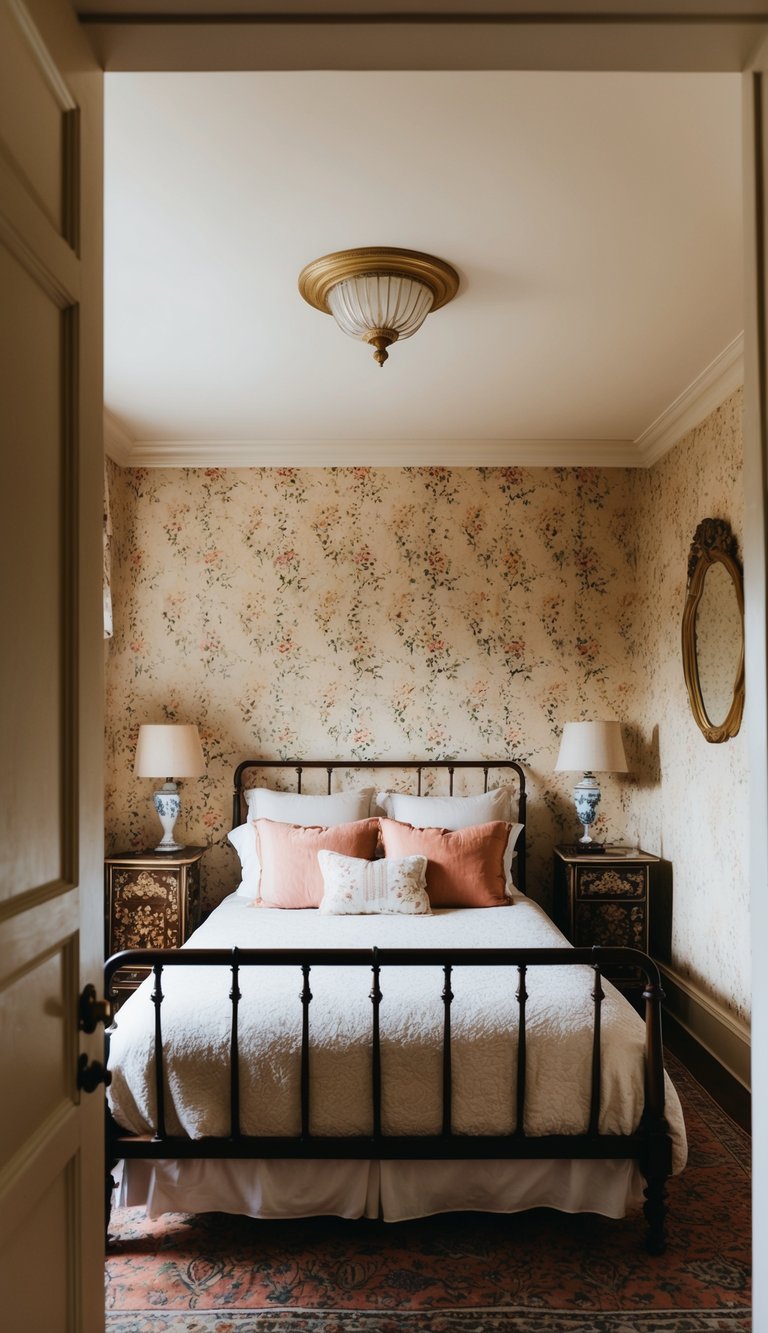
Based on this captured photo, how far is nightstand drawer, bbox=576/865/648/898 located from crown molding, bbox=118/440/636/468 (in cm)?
200

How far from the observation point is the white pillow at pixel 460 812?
4.37m

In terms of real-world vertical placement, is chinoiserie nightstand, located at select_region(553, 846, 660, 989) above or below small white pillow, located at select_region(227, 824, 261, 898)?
below

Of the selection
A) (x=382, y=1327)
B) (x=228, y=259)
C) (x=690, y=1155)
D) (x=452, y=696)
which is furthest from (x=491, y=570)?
(x=382, y=1327)

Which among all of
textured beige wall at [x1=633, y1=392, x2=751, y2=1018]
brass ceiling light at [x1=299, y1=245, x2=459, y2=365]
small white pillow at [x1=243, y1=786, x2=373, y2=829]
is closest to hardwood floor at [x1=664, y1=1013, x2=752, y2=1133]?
textured beige wall at [x1=633, y1=392, x2=751, y2=1018]

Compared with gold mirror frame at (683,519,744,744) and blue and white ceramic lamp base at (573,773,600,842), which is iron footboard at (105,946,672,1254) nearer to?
gold mirror frame at (683,519,744,744)

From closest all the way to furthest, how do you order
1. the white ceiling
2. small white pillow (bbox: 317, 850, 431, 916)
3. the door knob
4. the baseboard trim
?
the door knob → the white ceiling → the baseboard trim → small white pillow (bbox: 317, 850, 431, 916)

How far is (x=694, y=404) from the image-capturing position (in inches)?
→ 159

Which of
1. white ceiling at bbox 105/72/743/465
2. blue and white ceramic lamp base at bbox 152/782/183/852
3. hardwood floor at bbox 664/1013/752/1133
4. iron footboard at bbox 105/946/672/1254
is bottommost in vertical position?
hardwood floor at bbox 664/1013/752/1133

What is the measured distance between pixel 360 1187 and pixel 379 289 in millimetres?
2533

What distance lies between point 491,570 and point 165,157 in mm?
2848

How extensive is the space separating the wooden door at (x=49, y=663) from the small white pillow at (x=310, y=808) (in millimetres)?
3073

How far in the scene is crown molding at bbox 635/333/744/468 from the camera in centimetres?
357

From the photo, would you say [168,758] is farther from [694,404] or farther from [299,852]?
[694,404]

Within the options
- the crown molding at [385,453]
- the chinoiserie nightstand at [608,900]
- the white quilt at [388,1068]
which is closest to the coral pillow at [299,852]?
the chinoiserie nightstand at [608,900]
